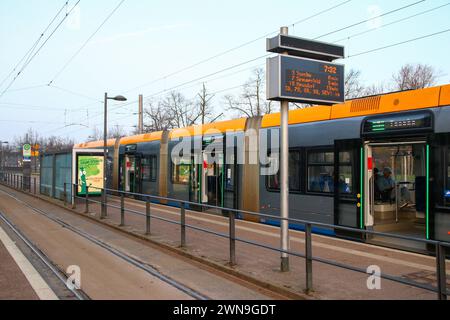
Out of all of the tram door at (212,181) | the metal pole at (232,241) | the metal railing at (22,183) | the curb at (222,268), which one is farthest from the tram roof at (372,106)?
the metal railing at (22,183)

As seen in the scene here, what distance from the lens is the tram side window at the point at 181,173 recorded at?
17.0 meters

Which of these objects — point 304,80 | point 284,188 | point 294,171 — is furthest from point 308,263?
point 294,171

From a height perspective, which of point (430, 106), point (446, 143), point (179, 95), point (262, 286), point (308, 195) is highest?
point (179, 95)

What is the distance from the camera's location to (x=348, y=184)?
981 centimetres

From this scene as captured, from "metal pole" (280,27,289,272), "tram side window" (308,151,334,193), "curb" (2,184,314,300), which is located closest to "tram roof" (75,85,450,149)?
"tram side window" (308,151,334,193)

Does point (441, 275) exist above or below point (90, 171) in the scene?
below

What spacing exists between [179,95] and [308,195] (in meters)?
48.8

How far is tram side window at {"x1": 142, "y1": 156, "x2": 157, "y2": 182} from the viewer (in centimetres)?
2010

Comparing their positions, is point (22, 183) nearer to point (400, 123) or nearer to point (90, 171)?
point (90, 171)

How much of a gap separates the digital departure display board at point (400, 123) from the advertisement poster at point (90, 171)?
1271 centimetres

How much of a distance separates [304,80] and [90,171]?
47.3 feet
